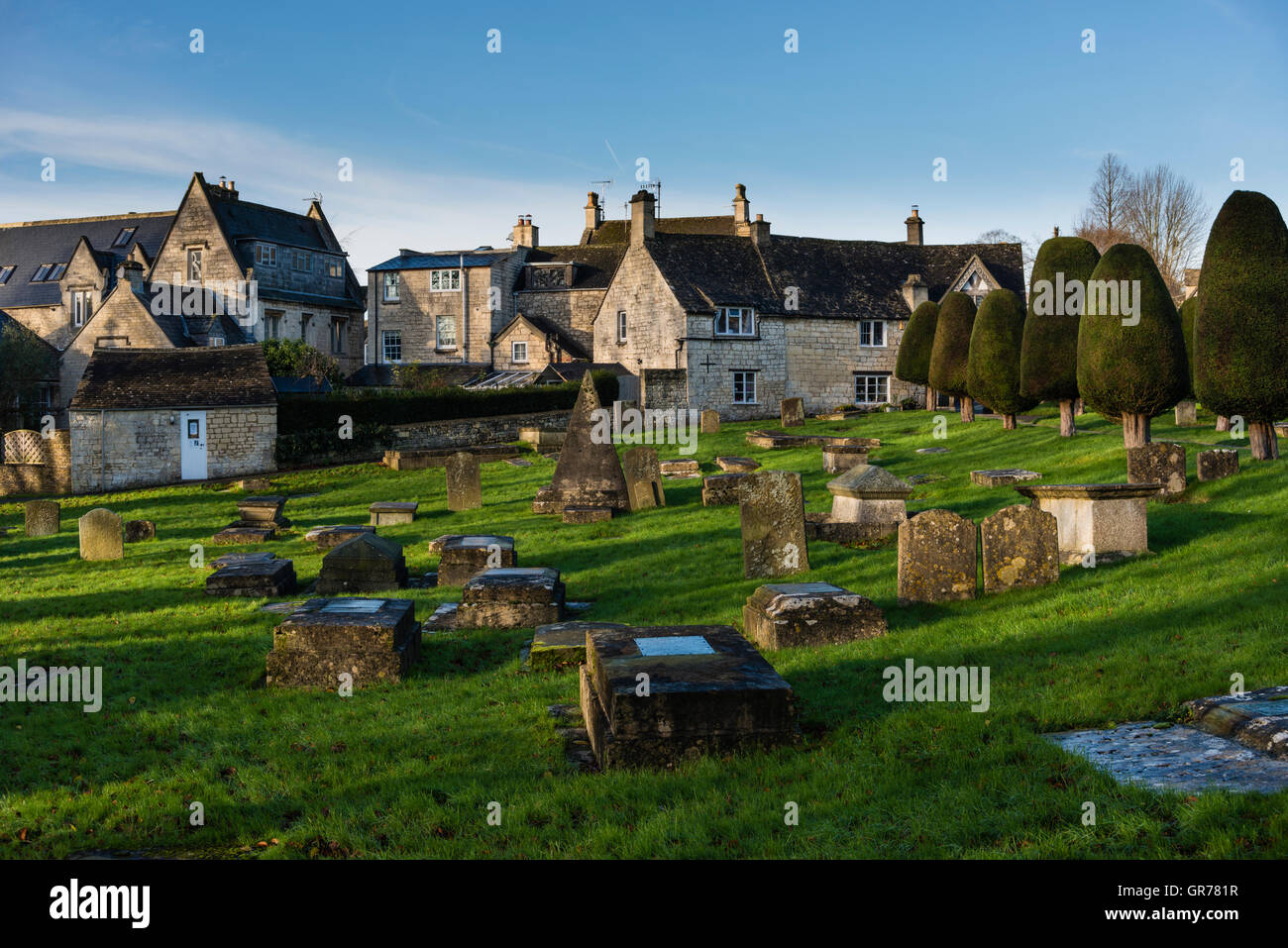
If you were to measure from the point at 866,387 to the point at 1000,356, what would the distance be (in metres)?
20.5

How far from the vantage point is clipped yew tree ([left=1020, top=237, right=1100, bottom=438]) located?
25.9 metres

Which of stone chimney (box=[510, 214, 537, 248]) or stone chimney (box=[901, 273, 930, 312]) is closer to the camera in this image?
stone chimney (box=[901, 273, 930, 312])

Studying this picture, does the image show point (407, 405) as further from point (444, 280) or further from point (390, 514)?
point (444, 280)

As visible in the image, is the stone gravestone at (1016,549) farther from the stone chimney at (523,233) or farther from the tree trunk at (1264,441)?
the stone chimney at (523,233)

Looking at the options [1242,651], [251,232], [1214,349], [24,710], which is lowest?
[24,710]

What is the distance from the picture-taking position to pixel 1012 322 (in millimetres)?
29125

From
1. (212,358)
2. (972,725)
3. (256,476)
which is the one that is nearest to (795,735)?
(972,725)

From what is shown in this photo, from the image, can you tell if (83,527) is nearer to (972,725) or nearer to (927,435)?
(972,725)

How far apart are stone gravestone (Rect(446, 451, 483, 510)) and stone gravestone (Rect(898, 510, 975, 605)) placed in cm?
1396

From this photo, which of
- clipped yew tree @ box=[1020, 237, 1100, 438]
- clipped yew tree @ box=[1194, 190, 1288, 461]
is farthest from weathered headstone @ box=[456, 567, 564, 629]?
clipped yew tree @ box=[1020, 237, 1100, 438]

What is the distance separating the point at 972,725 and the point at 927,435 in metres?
24.7

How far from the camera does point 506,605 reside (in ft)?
39.7

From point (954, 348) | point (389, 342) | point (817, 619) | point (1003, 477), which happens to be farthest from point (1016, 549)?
point (389, 342)

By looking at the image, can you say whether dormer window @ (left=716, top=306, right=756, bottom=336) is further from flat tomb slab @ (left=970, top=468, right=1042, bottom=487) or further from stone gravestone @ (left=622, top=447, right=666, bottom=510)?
flat tomb slab @ (left=970, top=468, right=1042, bottom=487)
